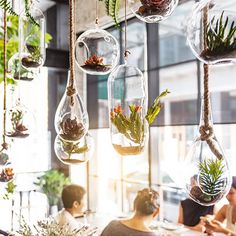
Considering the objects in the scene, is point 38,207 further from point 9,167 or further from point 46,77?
point 9,167

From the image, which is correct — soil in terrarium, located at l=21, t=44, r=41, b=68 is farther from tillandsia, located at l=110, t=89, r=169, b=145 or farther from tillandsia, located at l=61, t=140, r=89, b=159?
tillandsia, located at l=110, t=89, r=169, b=145

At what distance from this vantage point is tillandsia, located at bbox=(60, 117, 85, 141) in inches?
56.3

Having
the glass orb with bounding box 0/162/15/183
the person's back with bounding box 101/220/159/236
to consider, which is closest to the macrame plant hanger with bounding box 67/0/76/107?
the glass orb with bounding box 0/162/15/183

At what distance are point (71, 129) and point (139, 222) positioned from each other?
1352 mm

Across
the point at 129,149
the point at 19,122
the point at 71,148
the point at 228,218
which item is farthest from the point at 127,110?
the point at 228,218

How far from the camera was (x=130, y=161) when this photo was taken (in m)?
5.46

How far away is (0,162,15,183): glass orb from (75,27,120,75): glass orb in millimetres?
863

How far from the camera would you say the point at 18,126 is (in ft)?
6.24

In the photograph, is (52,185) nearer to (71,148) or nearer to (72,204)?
(72,204)

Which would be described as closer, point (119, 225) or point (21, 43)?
point (21, 43)

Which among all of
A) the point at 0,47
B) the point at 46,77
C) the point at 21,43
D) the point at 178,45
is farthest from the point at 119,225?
the point at 178,45

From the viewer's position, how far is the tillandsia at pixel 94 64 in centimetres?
144

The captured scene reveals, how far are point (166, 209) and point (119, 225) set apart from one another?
5484mm

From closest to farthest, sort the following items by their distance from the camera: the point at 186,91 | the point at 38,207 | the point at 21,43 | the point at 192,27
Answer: the point at 192,27, the point at 21,43, the point at 38,207, the point at 186,91
